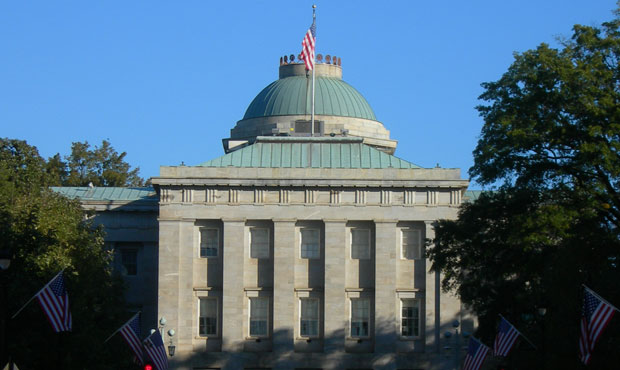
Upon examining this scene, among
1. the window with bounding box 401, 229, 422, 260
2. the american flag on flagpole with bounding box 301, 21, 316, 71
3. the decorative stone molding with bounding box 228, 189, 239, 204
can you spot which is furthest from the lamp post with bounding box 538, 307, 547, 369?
the american flag on flagpole with bounding box 301, 21, 316, 71

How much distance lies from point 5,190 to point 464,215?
2084 cm

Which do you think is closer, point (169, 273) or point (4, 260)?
point (4, 260)

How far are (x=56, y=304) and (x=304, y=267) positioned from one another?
3119cm

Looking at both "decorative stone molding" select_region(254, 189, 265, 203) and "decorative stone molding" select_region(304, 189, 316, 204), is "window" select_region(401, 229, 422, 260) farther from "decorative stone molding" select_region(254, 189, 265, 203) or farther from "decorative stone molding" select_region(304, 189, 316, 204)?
"decorative stone molding" select_region(254, 189, 265, 203)

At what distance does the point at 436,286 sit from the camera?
7362cm

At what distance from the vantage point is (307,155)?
76.5m

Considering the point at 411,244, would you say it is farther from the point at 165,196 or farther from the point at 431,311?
the point at 165,196

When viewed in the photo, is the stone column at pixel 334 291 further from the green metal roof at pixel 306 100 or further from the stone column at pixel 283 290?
the green metal roof at pixel 306 100

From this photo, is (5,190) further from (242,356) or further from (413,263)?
(413,263)

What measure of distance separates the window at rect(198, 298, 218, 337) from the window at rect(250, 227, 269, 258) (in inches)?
132

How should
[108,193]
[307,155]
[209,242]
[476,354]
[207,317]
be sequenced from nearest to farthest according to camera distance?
[476,354]
[207,317]
[209,242]
[307,155]
[108,193]

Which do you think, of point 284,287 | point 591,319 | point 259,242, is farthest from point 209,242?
point 591,319

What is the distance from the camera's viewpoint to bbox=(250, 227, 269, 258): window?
74.3 meters

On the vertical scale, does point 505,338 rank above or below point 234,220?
below
